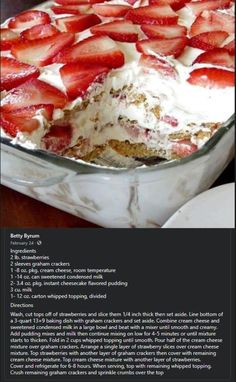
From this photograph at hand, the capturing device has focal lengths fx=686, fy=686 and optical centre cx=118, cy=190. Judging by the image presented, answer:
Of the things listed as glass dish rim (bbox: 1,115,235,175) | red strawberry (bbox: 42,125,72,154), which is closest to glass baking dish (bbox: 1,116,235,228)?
glass dish rim (bbox: 1,115,235,175)

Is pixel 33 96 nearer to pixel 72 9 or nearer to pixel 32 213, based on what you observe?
pixel 32 213

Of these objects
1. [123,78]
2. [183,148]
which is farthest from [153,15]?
[183,148]

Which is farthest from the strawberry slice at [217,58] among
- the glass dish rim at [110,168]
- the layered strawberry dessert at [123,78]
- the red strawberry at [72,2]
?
the red strawberry at [72,2]

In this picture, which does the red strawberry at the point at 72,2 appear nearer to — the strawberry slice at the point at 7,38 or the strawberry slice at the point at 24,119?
the strawberry slice at the point at 7,38

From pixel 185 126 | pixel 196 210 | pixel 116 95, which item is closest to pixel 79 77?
pixel 116 95

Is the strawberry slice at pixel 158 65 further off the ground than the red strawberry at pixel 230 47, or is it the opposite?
the red strawberry at pixel 230 47

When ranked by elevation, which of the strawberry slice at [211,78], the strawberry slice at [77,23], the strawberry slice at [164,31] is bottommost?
the strawberry slice at [211,78]
